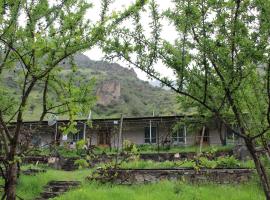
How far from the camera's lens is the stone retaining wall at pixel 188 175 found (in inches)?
539

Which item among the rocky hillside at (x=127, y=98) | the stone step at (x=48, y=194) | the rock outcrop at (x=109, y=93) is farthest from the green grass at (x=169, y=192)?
the rock outcrop at (x=109, y=93)

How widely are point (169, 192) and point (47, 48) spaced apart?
30.5ft

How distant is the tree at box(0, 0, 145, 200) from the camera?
346 cm

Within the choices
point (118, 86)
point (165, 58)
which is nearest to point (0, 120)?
point (165, 58)

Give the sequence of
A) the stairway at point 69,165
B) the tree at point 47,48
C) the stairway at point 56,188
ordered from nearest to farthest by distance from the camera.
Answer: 1. the tree at point 47,48
2. the stairway at point 56,188
3. the stairway at point 69,165

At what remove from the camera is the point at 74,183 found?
1520 cm

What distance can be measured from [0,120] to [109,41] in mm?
1255

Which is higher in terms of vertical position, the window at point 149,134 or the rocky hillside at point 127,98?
the rocky hillside at point 127,98

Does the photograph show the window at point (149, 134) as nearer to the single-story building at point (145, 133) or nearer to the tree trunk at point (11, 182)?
the single-story building at point (145, 133)

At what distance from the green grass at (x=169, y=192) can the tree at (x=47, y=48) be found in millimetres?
7475

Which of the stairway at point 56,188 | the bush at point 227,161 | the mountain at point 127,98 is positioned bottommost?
the stairway at point 56,188

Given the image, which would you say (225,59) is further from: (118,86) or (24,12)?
(118,86)

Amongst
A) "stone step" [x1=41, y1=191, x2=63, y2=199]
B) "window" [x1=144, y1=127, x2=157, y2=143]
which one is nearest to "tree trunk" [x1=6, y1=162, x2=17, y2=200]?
"stone step" [x1=41, y1=191, x2=63, y2=199]

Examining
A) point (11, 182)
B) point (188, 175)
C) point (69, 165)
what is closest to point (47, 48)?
point (11, 182)
